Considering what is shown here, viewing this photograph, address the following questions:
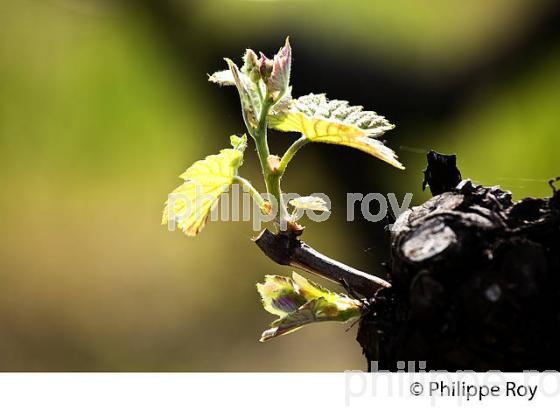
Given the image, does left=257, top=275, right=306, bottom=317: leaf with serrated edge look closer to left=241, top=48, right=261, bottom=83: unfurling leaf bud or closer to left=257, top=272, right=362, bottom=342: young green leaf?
left=257, top=272, right=362, bottom=342: young green leaf

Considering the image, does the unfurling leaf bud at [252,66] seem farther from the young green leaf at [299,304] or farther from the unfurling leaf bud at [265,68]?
the young green leaf at [299,304]

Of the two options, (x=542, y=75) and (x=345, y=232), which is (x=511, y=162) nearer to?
(x=542, y=75)

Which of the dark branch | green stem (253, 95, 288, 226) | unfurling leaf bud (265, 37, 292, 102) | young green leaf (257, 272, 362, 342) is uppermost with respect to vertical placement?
unfurling leaf bud (265, 37, 292, 102)

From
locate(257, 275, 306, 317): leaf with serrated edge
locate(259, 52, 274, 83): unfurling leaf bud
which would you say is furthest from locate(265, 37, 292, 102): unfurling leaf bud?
locate(257, 275, 306, 317): leaf with serrated edge

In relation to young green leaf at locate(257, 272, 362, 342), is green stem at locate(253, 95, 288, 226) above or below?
above

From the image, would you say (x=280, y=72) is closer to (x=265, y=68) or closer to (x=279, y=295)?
(x=265, y=68)
